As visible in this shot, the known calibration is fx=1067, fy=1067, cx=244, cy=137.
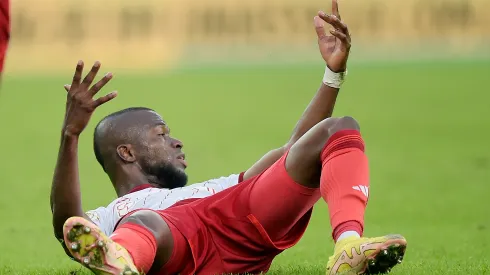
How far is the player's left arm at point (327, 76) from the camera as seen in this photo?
532cm

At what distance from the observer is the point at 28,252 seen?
7656 mm

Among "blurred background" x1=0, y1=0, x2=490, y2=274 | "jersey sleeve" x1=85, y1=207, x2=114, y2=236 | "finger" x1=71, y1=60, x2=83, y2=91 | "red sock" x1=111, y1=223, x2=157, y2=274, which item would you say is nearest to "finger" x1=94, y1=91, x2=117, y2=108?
"finger" x1=71, y1=60, x2=83, y2=91

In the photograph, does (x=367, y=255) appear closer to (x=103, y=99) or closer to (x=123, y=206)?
(x=103, y=99)

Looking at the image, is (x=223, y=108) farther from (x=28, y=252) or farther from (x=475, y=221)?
(x=28, y=252)

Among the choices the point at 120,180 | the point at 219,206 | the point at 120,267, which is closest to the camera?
the point at 120,267

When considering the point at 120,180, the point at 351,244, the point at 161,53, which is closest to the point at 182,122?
the point at 161,53

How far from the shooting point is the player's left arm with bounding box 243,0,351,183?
5.32 m

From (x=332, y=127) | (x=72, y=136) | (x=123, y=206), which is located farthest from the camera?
(x=123, y=206)

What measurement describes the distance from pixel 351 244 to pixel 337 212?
0.91ft

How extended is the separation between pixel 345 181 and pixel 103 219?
4.15ft

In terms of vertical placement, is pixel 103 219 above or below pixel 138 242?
below

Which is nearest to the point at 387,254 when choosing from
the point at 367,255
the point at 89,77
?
the point at 367,255

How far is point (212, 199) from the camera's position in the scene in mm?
5137

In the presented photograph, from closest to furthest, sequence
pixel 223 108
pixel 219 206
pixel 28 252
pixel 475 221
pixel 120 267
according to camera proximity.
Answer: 1. pixel 120 267
2. pixel 219 206
3. pixel 28 252
4. pixel 475 221
5. pixel 223 108
